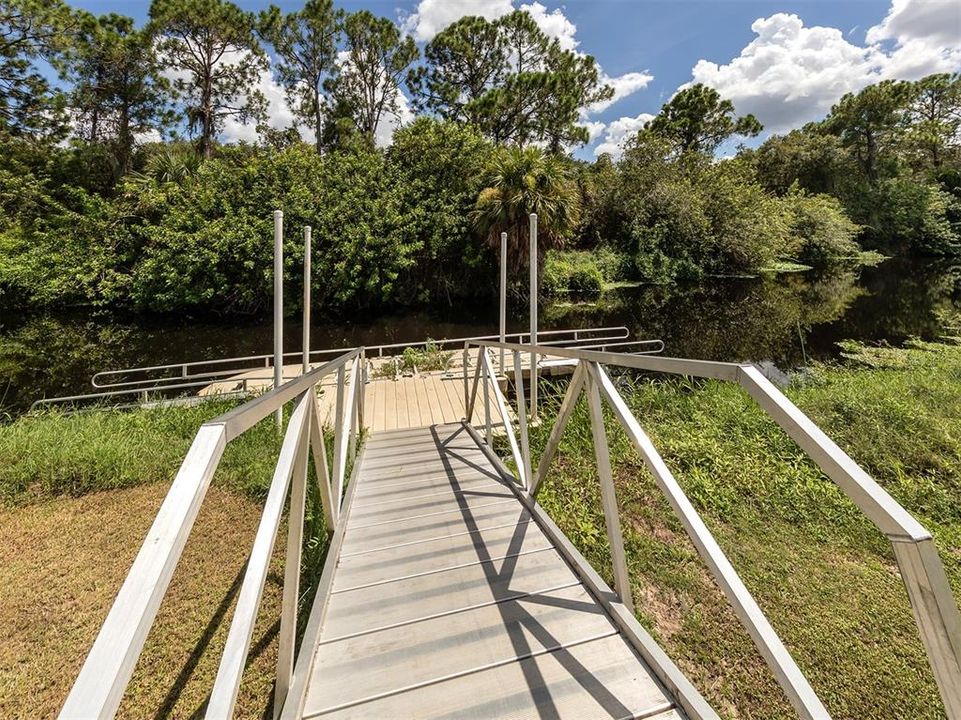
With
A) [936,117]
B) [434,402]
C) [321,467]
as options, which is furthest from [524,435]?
[936,117]

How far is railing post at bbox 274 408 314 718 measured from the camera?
133cm

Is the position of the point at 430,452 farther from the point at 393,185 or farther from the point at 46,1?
the point at 46,1

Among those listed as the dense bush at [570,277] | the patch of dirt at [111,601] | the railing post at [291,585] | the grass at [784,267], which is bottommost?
the patch of dirt at [111,601]

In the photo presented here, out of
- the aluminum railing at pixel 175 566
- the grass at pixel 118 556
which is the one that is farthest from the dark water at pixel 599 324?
the aluminum railing at pixel 175 566

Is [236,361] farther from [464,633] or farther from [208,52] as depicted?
[208,52]

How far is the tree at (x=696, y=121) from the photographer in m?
31.5

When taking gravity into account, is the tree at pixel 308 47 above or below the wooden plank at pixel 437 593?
above

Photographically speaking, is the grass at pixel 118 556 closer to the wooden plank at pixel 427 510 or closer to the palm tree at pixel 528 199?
the wooden plank at pixel 427 510

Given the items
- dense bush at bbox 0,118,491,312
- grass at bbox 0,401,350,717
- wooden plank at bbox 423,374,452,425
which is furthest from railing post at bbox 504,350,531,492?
dense bush at bbox 0,118,491,312

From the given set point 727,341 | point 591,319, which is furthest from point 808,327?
point 591,319

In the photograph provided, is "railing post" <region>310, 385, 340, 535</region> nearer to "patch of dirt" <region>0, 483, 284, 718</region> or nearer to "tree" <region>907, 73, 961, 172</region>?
"patch of dirt" <region>0, 483, 284, 718</region>

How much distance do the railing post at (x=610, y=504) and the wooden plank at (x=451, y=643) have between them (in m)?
0.15

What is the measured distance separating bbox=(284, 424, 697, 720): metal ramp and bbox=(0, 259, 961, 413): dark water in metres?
9.87

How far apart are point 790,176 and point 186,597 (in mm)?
40380
